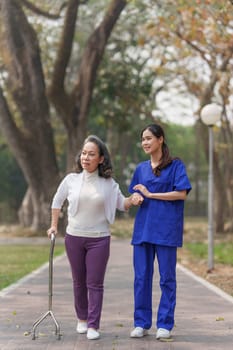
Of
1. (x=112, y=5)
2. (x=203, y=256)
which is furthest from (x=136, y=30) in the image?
(x=203, y=256)

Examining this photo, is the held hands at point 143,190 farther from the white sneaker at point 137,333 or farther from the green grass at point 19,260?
the green grass at point 19,260

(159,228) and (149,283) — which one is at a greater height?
(159,228)

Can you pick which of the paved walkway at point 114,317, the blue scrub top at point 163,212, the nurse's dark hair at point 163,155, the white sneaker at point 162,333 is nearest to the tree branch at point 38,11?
the paved walkway at point 114,317

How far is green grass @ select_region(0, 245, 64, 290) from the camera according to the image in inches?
511

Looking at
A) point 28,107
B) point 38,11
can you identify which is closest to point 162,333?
point 28,107

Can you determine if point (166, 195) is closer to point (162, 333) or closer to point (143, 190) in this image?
point (143, 190)

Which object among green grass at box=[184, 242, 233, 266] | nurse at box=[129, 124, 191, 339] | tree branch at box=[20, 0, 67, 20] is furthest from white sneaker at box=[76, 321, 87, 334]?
tree branch at box=[20, 0, 67, 20]

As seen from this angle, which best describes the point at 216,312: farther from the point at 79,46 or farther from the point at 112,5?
the point at 79,46

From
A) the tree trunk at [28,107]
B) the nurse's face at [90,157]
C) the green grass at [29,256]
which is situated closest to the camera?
the nurse's face at [90,157]

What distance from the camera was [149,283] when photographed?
7.06 meters

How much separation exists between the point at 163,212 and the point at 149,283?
0.64 meters

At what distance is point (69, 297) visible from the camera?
10.0m

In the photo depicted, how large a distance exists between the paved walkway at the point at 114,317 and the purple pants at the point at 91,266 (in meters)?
0.27

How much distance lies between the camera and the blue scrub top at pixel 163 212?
6.94m
